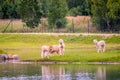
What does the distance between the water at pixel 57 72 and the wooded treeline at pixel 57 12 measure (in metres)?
34.3

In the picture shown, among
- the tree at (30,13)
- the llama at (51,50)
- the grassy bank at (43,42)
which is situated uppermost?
the llama at (51,50)

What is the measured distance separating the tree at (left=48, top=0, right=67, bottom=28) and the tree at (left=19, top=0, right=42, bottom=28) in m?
2.11

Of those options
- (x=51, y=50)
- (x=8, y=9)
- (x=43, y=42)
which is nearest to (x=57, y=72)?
(x=51, y=50)

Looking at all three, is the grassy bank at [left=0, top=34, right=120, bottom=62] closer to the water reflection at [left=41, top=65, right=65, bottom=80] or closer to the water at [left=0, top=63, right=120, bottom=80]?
the water at [left=0, top=63, right=120, bottom=80]

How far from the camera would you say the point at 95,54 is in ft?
184

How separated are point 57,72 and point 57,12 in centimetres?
4941

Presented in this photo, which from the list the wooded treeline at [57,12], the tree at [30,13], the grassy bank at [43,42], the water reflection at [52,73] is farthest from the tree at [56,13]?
the water reflection at [52,73]

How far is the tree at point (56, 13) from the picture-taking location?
9444cm

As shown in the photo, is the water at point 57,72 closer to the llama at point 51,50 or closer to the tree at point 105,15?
the llama at point 51,50

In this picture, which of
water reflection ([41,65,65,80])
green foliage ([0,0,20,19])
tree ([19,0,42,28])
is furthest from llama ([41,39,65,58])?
green foliage ([0,0,20,19])

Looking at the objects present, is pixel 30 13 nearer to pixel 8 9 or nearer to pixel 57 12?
pixel 57 12

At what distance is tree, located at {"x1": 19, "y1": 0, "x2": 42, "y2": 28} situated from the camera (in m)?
94.1

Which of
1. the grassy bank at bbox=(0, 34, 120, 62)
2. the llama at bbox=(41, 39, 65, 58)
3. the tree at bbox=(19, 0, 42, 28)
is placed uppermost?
the llama at bbox=(41, 39, 65, 58)

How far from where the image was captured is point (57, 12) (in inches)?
3735
